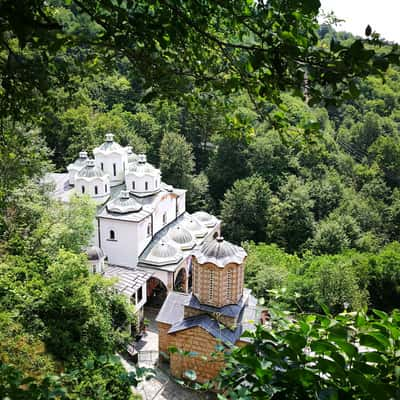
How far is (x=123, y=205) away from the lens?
15484mm

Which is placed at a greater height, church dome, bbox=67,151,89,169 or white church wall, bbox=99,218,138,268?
church dome, bbox=67,151,89,169

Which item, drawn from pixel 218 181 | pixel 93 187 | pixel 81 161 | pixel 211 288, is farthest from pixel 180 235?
pixel 218 181

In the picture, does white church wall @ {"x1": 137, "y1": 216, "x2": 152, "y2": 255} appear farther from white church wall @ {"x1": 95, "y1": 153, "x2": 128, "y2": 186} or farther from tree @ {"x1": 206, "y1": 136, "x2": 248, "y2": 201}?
tree @ {"x1": 206, "y1": 136, "x2": 248, "y2": 201}

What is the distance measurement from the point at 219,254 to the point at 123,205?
5.71m

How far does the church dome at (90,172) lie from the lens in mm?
16391

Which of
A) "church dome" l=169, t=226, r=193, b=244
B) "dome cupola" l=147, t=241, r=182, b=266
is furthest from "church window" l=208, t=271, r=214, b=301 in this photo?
"church dome" l=169, t=226, r=193, b=244

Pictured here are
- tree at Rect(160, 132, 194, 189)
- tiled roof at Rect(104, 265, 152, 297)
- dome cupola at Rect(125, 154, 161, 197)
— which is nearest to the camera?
tiled roof at Rect(104, 265, 152, 297)

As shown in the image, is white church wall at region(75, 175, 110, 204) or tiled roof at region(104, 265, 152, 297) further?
white church wall at region(75, 175, 110, 204)

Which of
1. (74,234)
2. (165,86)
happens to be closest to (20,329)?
(74,234)

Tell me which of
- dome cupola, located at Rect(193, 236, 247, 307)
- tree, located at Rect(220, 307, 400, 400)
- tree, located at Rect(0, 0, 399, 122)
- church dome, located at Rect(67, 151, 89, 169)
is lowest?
dome cupola, located at Rect(193, 236, 247, 307)

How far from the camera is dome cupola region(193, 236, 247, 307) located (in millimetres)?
11070

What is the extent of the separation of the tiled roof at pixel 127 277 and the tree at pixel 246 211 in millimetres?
9248

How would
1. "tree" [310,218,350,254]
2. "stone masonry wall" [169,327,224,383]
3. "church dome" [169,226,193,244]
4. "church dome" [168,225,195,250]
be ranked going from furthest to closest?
"tree" [310,218,350,254] < "church dome" [169,226,193,244] < "church dome" [168,225,195,250] < "stone masonry wall" [169,327,224,383]

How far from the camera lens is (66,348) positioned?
8.83m
